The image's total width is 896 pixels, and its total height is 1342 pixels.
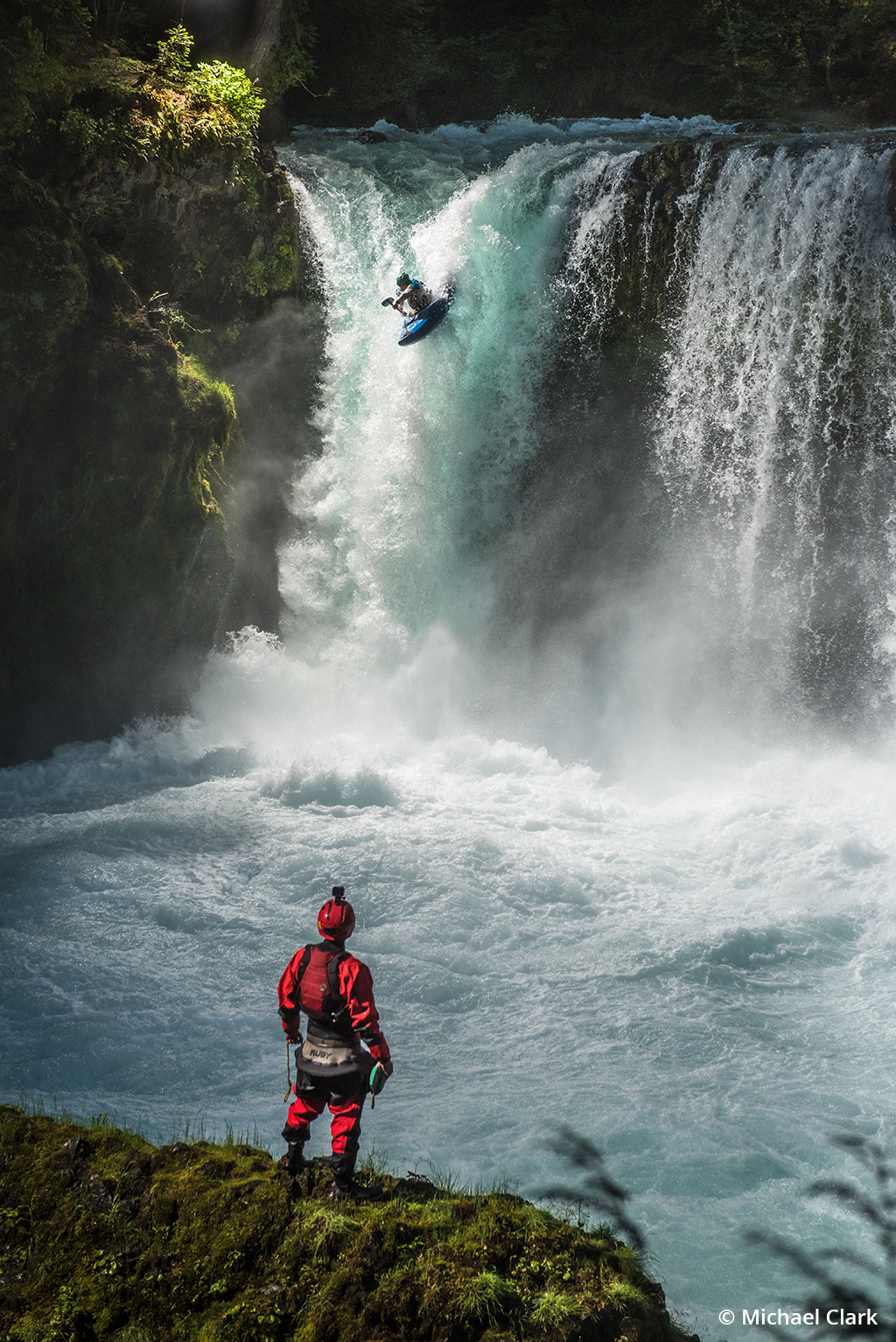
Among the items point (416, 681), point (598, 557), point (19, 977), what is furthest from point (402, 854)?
point (598, 557)

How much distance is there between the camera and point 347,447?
12570mm

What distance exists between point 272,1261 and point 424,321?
36.2 feet

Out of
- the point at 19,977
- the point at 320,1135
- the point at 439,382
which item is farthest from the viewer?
the point at 439,382

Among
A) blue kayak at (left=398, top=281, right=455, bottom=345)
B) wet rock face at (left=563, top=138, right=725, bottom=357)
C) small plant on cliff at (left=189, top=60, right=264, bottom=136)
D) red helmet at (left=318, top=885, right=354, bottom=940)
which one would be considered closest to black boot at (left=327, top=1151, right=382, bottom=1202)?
red helmet at (left=318, top=885, right=354, bottom=940)

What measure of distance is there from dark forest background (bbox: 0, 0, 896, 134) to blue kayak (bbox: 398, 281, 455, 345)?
641 centimetres

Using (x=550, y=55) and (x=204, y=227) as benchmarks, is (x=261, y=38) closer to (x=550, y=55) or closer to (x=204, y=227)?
(x=204, y=227)

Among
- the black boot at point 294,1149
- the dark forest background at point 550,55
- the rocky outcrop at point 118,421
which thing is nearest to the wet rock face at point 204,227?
the rocky outcrop at point 118,421

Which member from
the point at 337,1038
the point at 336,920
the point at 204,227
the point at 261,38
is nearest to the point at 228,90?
A: the point at 204,227

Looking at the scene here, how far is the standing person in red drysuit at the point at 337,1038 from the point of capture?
303 cm

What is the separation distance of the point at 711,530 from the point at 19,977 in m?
10.6

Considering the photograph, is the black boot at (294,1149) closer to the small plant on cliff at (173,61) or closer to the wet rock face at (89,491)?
the wet rock face at (89,491)

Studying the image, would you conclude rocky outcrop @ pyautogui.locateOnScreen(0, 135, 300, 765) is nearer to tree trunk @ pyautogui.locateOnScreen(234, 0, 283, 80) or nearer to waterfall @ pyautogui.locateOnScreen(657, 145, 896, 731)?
tree trunk @ pyautogui.locateOnScreen(234, 0, 283, 80)

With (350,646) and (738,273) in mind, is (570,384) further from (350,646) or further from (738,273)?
(350,646)

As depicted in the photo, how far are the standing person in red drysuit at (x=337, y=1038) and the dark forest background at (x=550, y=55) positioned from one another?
15.4m
